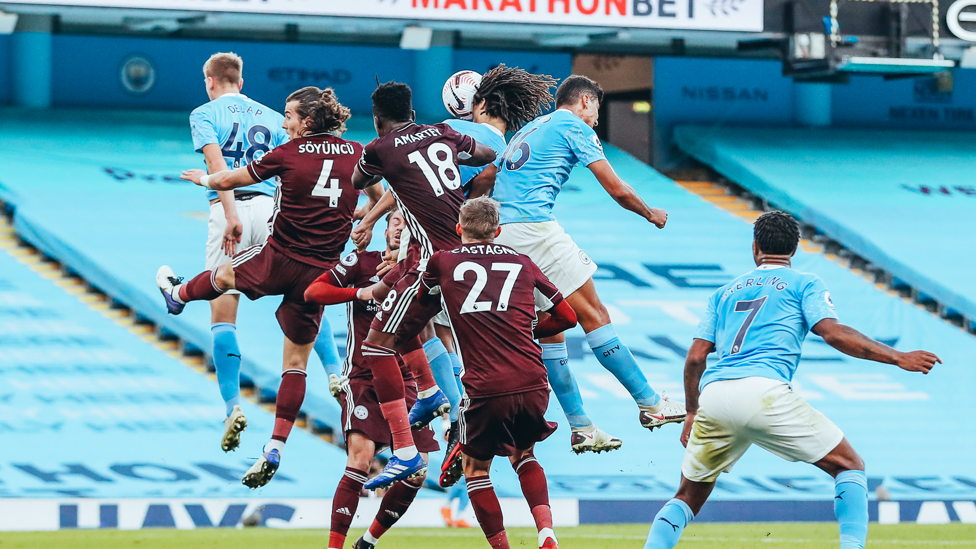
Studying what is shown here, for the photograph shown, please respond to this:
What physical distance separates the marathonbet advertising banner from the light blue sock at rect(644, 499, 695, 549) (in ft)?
37.3

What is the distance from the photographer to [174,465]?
44.0ft

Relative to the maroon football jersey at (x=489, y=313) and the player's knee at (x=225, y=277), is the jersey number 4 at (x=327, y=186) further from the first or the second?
the maroon football jersey at (x=489, y=313)

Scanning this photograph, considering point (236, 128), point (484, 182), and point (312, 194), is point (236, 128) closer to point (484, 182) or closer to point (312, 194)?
point (312, 194)

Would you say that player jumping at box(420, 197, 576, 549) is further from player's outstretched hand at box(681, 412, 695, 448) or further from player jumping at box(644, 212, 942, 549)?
player jumping at box(644, 212, 942, 549)

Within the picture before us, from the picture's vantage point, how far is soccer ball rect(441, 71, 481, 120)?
29.4 feet

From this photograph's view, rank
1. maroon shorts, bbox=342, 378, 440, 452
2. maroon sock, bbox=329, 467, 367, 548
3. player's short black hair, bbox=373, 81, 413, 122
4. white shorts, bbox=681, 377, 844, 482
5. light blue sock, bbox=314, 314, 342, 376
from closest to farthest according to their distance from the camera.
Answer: white shorts, bbox=681, 377, 844, 482
player's short black hair, bbox=373, 81, 413, 122
maroon sock, bbox=329, 467, 367, 548
maroon shorts, bbox=342, 378, 440, 452
light blue sock, bbox=314, 314, 342, 376

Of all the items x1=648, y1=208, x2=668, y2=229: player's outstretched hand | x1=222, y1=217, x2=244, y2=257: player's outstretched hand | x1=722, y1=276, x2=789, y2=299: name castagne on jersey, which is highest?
x1=648, y1=208, x2=668, y2=229: player's outstretched hand

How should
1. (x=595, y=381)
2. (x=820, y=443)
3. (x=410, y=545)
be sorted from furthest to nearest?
(x=595, y=381) < (x=410, y=545) < (x=820, y=443)

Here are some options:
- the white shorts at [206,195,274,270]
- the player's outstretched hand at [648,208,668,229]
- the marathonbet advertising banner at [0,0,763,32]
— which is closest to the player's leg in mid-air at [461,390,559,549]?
the player's outstretched hand at [648,208,668,229]

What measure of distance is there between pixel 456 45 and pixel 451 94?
11.7 meters

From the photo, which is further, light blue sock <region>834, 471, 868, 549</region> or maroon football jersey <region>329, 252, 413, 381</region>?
maroon football jersey <region>329, 252, 413, 381</region>

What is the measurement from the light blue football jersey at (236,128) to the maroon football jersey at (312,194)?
0.88 m

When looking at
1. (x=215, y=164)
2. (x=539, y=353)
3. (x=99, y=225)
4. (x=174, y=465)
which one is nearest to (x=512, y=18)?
(x=99, y=225)

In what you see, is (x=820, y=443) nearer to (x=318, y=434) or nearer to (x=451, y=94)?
(x=451, y=94)
